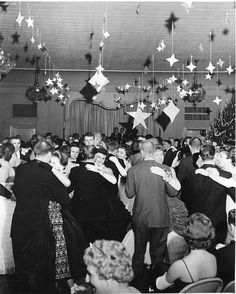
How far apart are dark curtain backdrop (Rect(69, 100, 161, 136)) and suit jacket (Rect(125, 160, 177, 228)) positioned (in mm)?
10085

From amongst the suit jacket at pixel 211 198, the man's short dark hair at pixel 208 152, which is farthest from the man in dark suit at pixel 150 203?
the man's short dark hair at pixel 208 152

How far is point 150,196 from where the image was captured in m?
3.63

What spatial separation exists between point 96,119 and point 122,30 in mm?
5928

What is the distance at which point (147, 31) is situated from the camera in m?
8.15

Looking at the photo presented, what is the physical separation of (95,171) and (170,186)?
2.43 feet

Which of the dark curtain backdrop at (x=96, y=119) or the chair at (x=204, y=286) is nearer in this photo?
the chair at (x=204, y=286)

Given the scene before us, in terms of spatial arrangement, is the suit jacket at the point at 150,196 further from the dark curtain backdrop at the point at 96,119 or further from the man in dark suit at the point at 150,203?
the dark curtain backdrop at the point at 96,119

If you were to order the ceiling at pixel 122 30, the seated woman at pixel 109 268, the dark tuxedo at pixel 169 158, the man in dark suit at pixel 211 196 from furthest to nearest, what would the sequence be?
1. the dark tuxedo at pixel 169 158
2. the ceiling at pixel 122 30
3. the man in dark suit at pixel 211 196
4. the seated woman at pixel 109 268

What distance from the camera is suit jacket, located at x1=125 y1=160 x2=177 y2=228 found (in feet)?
11.9

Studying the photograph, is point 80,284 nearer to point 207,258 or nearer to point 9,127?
point 207,258

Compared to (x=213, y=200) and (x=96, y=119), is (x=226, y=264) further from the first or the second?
(x=96, y=119)

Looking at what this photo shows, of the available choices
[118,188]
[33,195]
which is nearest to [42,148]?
[33,195]

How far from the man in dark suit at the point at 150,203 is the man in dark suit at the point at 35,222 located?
651 millimetres

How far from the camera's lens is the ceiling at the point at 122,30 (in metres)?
6.64
